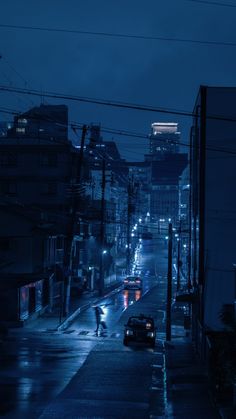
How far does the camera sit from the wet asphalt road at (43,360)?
19.1m

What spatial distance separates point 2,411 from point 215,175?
18.6 metres

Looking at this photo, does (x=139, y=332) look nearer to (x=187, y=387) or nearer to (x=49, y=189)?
(x=187, y=387)

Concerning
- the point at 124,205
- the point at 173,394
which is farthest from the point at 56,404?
the point at 124,205

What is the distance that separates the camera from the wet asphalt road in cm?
1913

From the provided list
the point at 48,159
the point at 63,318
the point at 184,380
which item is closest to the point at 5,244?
the point at 63,318

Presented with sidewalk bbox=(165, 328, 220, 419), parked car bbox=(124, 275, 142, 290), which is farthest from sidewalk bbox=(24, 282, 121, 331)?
sidewalk bbox=(165, 328, 220, 419)

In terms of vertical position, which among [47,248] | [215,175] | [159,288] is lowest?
[159,288]

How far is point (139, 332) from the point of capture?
36562 mm

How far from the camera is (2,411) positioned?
691 inches

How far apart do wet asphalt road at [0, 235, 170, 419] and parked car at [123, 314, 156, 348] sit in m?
1.51

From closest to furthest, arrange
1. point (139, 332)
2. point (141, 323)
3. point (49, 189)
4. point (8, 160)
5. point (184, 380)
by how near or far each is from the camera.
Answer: point (184, 380) → point (139, 332) → point (141, 323) → point (49, 189) → point (8, 160)

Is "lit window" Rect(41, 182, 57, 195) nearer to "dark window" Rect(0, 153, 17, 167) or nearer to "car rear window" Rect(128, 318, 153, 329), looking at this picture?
"dark window" Rect(0, 153, 17, 167)

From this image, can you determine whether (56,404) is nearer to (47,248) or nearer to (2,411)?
(2,411)

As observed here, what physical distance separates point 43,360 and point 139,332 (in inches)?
357
